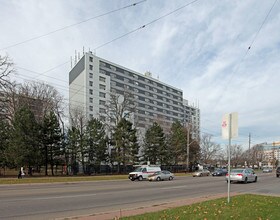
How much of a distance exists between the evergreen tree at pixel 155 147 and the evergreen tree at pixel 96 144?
11.9m

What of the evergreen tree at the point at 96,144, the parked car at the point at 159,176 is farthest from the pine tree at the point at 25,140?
the parked car at the point at 159,176

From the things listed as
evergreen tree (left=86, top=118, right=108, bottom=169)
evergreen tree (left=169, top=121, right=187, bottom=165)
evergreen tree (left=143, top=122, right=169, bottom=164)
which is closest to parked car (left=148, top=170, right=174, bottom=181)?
evergreen tree (left=86, top=118, right=108, bottom=169)

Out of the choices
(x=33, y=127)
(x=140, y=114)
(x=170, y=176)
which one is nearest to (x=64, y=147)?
(x=33, y=127)

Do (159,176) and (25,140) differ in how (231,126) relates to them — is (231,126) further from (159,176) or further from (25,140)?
(25,140)

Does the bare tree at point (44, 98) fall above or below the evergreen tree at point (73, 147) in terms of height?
above

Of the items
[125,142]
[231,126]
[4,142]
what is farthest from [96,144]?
[231,126]

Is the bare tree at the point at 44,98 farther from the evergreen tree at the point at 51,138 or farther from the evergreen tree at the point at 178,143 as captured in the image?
the evergreen tree at the point at 178,143

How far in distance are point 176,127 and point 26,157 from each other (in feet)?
132

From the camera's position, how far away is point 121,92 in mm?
116688

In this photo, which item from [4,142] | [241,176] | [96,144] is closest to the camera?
[241,176]

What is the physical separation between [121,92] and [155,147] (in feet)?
167

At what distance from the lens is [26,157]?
46.9 m

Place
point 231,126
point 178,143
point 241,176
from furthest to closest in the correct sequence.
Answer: point 178,143
point 241,176
point 231,126

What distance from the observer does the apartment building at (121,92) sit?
104 metres
